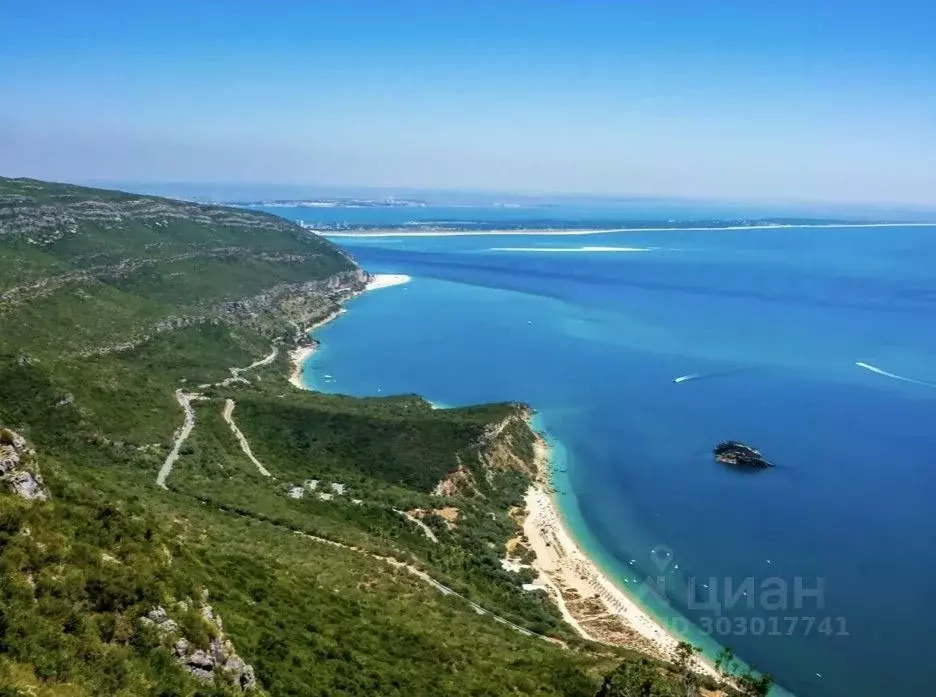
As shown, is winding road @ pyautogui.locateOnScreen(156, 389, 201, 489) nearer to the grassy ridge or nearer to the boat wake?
the grassy ridge

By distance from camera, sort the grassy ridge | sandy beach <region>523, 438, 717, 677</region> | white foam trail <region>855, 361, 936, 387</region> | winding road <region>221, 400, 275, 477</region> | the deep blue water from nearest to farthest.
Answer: the grassy ridge < sandy beach <region>523, 438, 717, 677</region> < the deep blue water < winding road <region>221, 400, 275, 477</region> < white foam trail <region>855, 361, 936, 387</region>

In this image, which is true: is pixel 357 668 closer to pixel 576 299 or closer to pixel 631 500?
pixel 631 500

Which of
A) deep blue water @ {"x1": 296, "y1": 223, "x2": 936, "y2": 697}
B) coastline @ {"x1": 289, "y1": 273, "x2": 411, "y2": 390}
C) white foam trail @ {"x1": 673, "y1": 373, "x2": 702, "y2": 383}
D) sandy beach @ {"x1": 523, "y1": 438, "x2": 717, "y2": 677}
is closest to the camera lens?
sandy beach @ {"x1": 523, "y1": 438, "x2": 717, "y2": 677}

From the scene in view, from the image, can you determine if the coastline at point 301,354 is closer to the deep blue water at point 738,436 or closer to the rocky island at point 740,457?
the deep blue water at point 738,436

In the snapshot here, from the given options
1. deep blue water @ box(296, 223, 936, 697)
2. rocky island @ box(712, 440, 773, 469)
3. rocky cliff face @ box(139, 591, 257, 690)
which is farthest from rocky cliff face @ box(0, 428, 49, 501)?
rocky island @ box(712, 440, 773, 469)

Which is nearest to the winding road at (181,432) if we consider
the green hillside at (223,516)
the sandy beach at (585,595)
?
the green hillside at (223,516)

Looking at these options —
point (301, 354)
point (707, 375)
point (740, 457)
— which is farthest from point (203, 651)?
point (301, 354)

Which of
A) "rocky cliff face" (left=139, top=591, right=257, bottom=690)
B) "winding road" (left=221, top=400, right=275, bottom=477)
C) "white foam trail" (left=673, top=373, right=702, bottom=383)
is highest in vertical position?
"rocky cliff face" (left=139, top=591, right=257, bottom=690)

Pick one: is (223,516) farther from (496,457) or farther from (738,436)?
(738,436)
